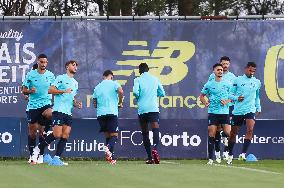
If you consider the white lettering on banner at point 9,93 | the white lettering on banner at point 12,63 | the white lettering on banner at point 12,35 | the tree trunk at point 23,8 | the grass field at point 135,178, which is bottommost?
the grass field at point 135,178

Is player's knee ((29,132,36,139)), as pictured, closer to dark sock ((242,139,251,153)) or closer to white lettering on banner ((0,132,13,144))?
white lettering on banner ((0,132,13,144))

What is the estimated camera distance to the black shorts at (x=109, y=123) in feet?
62.8

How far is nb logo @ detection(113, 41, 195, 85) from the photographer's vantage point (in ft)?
75.5

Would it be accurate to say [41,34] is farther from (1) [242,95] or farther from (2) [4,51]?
(1) [242,95]

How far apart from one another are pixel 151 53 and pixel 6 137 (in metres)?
3.96

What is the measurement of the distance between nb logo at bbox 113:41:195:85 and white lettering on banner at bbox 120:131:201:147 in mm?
1240

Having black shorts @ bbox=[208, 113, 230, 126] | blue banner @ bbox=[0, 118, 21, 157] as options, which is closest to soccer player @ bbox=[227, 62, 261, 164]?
black shorts @ bbox=[208, 113, 230, 126]

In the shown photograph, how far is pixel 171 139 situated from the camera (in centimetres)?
2312

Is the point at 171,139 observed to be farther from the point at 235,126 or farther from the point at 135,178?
the point at 135,178

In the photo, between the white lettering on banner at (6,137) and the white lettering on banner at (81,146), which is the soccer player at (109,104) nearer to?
the white lettering on banner at (81,146)

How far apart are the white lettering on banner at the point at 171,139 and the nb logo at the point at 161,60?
1240 mm

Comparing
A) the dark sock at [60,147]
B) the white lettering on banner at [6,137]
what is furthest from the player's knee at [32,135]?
the white lettering on banner at [6,137]

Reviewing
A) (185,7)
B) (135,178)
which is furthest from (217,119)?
(185,7)

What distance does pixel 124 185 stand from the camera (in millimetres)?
11609
